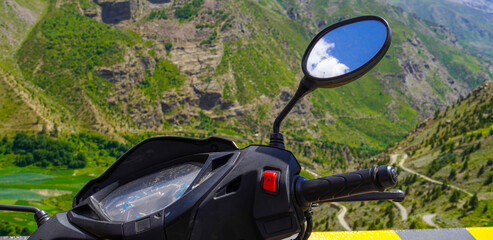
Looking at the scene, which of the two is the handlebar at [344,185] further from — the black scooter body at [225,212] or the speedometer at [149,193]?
the speedometer at [149,193]

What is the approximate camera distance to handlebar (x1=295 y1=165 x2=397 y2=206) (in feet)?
6.51

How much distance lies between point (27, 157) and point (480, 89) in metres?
151

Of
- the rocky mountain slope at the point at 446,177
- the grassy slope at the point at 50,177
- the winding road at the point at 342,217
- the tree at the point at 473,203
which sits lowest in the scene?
the grassy slope at the point at 50,177

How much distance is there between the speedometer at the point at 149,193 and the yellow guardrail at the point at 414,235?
2181mm

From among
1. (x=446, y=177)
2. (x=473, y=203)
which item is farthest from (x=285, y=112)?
(x=446, y=177)

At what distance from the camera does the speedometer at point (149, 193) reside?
98.5 inches

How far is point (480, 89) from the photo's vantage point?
113312 millimetres

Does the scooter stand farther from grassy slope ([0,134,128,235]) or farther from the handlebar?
grassy slope ([0,134,128,235])

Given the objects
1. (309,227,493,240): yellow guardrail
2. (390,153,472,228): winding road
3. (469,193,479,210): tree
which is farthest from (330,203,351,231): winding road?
(309,227,493,240): yellow guardrail

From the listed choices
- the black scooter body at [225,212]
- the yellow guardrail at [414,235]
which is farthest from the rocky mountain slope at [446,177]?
the black scooter body at [225,212]

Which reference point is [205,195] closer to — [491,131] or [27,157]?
[491,131]

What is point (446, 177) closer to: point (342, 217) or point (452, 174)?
point (452, 174)

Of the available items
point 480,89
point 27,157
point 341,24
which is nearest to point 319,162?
point 480,89

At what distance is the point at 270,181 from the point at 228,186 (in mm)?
246
